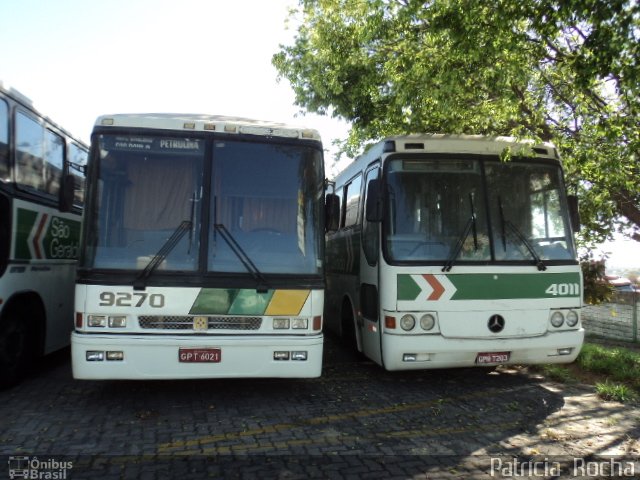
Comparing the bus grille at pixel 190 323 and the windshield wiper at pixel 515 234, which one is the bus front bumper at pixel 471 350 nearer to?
the windshield wiper at pixel 515 234

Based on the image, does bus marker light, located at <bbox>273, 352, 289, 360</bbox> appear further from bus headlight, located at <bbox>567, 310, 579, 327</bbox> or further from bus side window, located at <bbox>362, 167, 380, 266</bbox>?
bus headlight, located at <bbox>567, 310, 579, 327</bbox>

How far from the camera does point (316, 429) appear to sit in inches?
201

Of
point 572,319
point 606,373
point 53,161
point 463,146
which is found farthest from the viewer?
point 606,373

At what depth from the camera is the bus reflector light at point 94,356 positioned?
523 centimetres

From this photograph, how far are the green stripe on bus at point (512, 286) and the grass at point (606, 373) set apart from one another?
1274 millimetres

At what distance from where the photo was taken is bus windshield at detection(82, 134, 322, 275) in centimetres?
544

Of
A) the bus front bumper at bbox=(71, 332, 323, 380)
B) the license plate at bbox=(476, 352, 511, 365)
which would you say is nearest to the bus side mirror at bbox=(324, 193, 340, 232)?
the bus front bumper at bbox=(71, 332, 323, 380)

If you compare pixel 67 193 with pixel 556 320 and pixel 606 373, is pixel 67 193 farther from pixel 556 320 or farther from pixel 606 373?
pixel 606 373

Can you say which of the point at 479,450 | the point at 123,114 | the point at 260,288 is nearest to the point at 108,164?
the point at 123,114

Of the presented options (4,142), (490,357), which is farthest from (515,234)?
(4,142)

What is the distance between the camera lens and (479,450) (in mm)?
4617

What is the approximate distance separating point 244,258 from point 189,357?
3.73 feet

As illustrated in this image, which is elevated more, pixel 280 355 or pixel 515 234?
pixel 515 234

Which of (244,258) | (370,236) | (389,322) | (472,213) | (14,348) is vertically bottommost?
(14,348)
